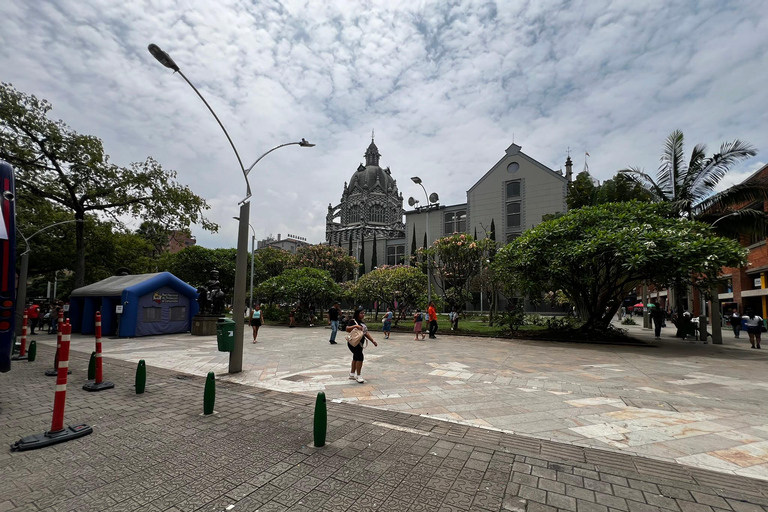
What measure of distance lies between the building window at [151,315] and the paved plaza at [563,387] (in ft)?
12.8

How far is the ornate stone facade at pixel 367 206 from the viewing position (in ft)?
290

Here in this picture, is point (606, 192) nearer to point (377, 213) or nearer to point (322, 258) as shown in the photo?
point (322, 258)

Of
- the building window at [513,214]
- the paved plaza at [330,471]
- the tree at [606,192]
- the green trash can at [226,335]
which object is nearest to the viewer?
the paved plaza at [330,471]

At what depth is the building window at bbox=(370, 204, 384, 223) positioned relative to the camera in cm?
9004

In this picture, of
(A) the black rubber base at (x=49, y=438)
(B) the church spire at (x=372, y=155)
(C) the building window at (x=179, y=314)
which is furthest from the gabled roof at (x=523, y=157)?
(B) the church spire at (x=372, y=155)

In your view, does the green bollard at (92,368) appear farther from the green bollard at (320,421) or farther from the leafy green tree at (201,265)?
the leafy green tree at (201,265)

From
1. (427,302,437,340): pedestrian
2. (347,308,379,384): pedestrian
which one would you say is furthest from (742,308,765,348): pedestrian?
(347,308,379,384): pedestrian

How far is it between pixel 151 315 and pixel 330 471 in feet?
61.7

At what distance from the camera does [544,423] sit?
219 inches

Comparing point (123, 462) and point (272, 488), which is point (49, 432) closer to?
point (123, 462)

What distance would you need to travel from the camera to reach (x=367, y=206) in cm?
8994

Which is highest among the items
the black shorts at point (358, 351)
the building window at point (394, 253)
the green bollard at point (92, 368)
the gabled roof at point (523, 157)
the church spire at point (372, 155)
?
the church spire at point (372, 155)

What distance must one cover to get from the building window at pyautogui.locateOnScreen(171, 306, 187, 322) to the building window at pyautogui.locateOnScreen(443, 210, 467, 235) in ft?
103

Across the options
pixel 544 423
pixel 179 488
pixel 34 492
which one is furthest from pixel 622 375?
pixel 34 492
